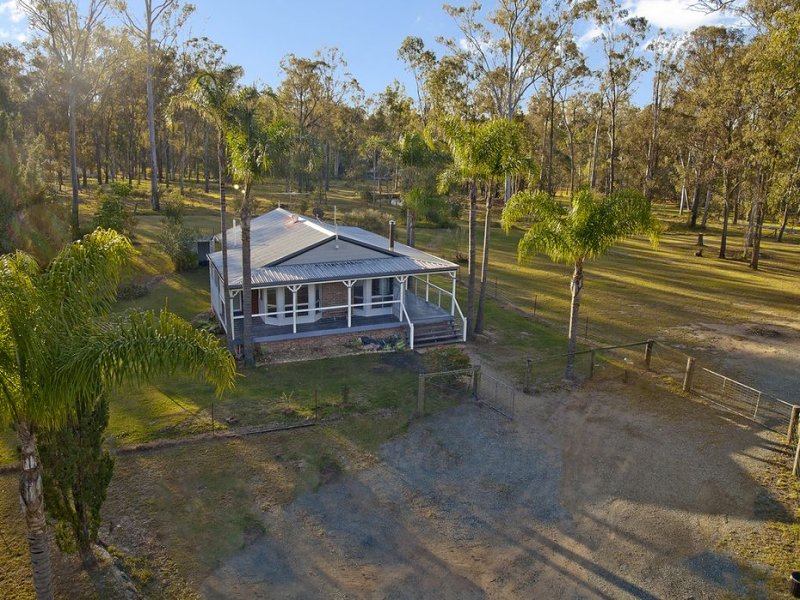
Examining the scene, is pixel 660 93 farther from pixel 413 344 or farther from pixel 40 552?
pixel 40 552

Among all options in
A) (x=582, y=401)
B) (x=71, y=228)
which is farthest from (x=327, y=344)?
(x=71, y=228)

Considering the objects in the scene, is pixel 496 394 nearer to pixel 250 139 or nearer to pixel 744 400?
pixel 744 400

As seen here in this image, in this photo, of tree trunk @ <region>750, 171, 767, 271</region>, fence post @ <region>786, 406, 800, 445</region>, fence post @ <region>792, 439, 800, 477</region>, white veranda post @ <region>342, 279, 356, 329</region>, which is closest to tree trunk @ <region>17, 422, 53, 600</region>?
white veranda post @ <region>342, 279, 356, 329</region>

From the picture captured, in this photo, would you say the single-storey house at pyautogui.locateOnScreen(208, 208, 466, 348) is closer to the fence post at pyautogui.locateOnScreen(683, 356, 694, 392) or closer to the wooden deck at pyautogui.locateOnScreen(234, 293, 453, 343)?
the wooden deck at pyautogui.locateOnScreen(234, 293, 453, 343)

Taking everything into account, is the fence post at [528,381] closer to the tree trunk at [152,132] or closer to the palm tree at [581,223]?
the palm tree at [581,223]

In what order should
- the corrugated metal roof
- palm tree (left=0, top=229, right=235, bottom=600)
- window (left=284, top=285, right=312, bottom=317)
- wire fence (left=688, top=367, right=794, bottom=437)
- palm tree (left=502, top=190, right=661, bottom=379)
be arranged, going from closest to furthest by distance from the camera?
palm tree (left=0, top=229, right=235, bottom=600) < wire fence (left=688, top=367, right=794, bottom=437) < palm tree (left=502, top=190, right=661, bottom=379) < the corrugated metal roof < window (left=284, top=285, right=312, bottom=317)
